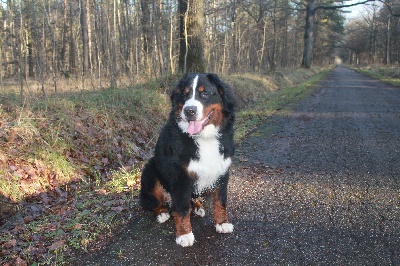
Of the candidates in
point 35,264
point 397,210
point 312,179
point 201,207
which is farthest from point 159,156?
point 397,210

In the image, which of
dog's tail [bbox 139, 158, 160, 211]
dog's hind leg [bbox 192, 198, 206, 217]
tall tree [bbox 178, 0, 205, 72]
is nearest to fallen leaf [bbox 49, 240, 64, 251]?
dog's tail [bbox 139, 158, 160, 211]

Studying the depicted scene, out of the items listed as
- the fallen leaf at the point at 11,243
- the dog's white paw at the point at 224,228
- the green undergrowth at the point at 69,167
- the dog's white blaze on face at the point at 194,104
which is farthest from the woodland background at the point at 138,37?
the dog's white paw at the point at 224,228

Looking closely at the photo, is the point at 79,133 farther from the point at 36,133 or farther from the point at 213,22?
the point at 213,22

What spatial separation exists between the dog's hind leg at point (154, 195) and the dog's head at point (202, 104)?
744 mm

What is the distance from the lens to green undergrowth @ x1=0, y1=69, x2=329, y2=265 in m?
3.40

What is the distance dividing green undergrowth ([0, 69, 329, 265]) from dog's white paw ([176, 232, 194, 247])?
86 cm

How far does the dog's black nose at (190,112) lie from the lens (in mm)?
3041

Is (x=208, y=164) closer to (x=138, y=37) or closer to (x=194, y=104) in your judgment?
(x=194, y=104)

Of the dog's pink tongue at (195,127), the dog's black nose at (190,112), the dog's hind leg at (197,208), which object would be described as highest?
the dog's black nose at (190,112)

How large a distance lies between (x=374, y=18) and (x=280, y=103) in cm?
4943

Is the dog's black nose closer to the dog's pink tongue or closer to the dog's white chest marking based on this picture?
the dog's pink tongue

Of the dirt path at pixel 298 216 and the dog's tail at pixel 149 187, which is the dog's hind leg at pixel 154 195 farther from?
A: the dirt path at pixel 298 216

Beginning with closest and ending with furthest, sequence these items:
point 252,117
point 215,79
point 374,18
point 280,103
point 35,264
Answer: point 35,264 → point 215,79 → point 252,117 → point 280,103 → point 374,18

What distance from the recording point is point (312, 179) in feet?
15.3
